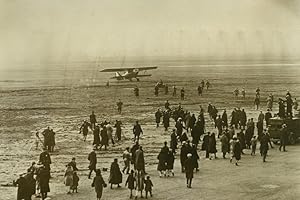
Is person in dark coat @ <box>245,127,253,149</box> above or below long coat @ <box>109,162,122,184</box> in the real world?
above

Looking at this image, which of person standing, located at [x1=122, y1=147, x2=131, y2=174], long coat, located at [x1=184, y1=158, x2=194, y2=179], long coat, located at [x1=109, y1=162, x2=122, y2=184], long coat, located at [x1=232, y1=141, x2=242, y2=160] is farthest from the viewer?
long coat, located at [x1=232, y1=141, x2=242, y2=160]

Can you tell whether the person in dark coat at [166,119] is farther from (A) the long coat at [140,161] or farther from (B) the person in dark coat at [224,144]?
(A) the long coat at [140,161]

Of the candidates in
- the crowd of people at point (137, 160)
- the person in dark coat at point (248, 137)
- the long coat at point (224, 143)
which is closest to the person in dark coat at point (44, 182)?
the crowd of people at point (137, 160)

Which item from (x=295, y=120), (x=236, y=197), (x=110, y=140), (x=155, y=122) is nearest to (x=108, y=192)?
(x=236, y=197)

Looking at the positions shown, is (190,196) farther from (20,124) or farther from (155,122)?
(20,124)

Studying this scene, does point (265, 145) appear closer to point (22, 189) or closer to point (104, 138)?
point (104, 138)

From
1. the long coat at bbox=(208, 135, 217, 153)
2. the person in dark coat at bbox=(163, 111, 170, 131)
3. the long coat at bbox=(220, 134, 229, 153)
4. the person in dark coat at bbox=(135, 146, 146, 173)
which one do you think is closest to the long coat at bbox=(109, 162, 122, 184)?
the person in dark coat at bbox=(135, 146, 146, 173)

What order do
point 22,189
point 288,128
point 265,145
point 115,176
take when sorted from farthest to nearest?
point 288,128, point 265,145, point 115,176, point 22,189

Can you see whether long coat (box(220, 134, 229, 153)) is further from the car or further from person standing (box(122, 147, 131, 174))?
person standing (box(122, 147, 131, 174))

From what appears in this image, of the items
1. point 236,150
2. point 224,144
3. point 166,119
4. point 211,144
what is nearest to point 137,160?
point 236,150
